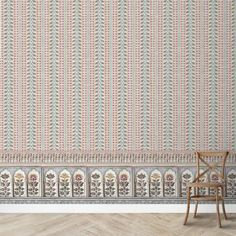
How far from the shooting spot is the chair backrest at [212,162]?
11.5ft

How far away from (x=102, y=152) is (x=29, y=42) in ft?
5.27

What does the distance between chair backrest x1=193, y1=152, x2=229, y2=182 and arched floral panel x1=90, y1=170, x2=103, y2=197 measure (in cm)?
112

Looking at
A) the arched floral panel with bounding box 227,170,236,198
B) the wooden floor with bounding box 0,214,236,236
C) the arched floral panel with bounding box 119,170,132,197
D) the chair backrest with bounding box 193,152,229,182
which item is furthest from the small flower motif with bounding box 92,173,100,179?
the arched floral panel with bounding box 227,170,236,198

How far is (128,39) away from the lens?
3.71 m

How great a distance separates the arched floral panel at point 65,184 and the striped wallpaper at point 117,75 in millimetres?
313

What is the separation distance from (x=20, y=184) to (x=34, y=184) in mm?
170

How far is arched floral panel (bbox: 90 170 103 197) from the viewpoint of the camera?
3.72 meters

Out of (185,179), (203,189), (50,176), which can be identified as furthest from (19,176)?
(203,189)

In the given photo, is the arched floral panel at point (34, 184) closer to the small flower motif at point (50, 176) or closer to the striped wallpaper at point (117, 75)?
the small flower motif at point (50, 176)

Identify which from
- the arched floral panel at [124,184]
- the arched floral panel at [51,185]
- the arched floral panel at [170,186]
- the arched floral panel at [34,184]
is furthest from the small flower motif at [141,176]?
the arched floral panel at [34,184]

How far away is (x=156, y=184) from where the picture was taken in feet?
12.2

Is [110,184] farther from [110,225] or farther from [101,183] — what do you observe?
[110,225]

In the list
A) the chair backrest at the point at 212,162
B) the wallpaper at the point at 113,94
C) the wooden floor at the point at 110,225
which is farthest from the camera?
the wallpaper at the point at 113,94

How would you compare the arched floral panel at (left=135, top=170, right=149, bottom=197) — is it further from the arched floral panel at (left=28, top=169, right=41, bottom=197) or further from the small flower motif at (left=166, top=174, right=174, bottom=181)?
the arched floral panel at (left=28, top=169, right=41, bottom=197)
